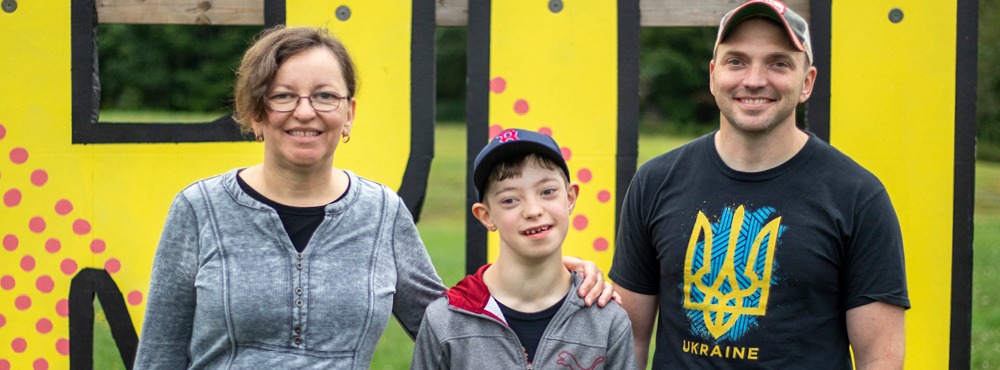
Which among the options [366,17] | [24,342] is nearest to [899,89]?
[366,17]

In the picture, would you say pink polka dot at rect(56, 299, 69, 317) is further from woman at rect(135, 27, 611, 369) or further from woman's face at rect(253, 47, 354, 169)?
woman's face at rect(253, 47, 354, 169)

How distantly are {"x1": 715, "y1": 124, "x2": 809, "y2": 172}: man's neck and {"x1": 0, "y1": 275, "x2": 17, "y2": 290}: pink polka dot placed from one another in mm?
2849

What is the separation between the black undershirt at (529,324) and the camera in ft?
8.05

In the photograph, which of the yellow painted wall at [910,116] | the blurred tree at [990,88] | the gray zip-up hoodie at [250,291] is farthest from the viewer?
the blurred tree at [990,88]

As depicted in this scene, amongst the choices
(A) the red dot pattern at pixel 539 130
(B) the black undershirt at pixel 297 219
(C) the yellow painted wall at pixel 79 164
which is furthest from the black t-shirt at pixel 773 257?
(C) the yellow painted wall at pixel 79 164

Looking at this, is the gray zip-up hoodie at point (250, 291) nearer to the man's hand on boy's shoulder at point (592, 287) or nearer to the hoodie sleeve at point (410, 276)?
the hoodie sleeve at point (410, 276)

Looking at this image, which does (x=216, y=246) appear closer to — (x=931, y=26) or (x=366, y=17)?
(x=366, y=17)

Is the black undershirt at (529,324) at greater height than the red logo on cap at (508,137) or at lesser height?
lesser

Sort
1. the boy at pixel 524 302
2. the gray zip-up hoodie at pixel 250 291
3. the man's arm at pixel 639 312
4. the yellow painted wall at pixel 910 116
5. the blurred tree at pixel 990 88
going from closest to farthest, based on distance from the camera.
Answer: the gray zip-up hoodie at pixel 250 291
the boy at pixel 524 302
the man's arm at pixel 639 312
the yellow painted wall at pixel 910 116
the blurred tree at pixel 990 88

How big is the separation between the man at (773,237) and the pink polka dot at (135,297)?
229 cm

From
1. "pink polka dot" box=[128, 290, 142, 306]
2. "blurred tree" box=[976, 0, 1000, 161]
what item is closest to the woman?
"pink polka dot" box=[128, 290, 142, 306]

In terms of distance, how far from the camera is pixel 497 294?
2498 millimetres

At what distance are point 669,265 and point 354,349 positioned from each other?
0.79m

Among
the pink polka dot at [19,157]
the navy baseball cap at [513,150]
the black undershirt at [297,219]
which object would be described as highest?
the navy baseball cap at [513,150]
